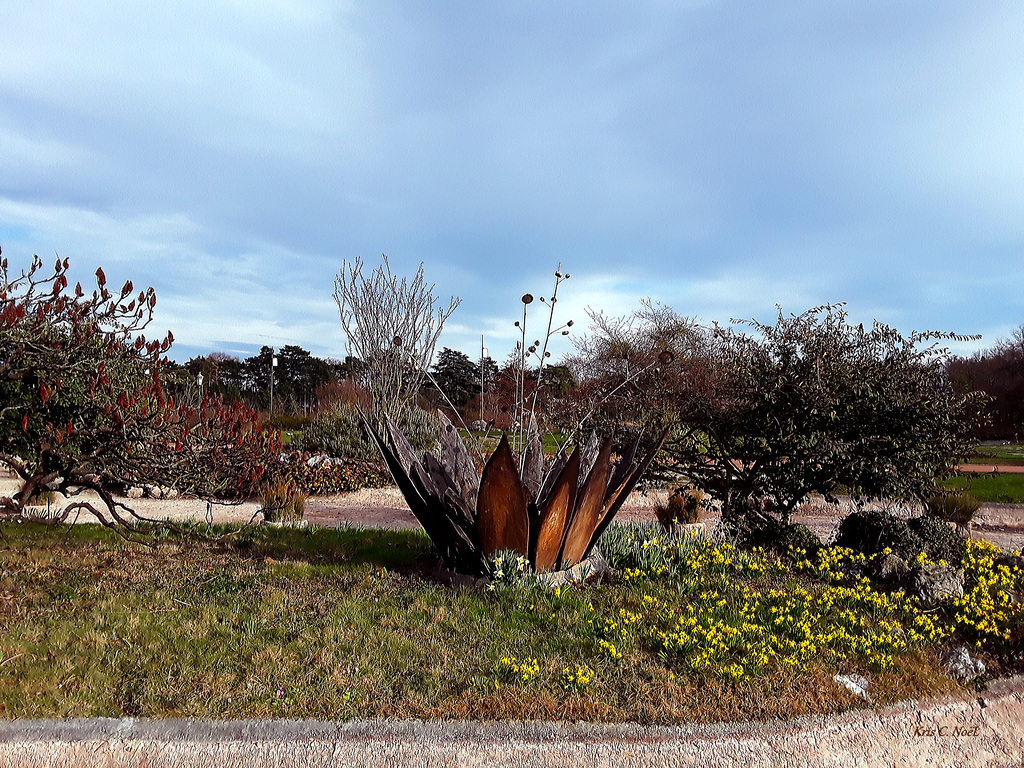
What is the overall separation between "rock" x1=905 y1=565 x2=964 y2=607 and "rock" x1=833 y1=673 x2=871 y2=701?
1.38 m

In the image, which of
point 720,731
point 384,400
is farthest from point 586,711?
point 384,400

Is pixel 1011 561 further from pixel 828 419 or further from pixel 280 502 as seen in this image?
pixel 280 502

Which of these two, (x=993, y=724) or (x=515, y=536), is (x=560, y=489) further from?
(x=993, y=724)

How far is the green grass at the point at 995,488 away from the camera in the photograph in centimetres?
1081

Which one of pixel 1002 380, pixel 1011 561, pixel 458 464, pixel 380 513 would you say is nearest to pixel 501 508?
pixel 458 464

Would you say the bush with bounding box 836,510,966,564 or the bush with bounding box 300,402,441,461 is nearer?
the bush with bounding box 836,510,966,564

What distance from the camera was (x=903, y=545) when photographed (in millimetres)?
5215

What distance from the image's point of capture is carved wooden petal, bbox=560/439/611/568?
14.6 feet

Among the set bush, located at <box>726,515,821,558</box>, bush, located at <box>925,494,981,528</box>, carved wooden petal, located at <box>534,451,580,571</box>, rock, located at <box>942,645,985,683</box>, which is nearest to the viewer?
rock, located at <box>942,645,985,683</box>

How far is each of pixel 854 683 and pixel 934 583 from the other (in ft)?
5.26

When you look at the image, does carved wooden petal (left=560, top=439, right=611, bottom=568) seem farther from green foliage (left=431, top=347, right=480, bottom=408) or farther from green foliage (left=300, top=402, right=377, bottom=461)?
green foliage (left=431, top=347, right=480, bottom=408)

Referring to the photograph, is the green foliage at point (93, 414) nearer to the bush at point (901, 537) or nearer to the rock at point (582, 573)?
the rock at point (582, 573)

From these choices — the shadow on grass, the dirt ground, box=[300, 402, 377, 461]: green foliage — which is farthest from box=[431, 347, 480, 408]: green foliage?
the shadow on grass

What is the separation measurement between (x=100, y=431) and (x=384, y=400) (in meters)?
8.04
